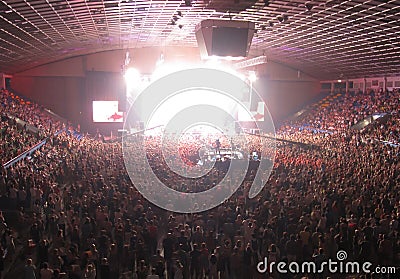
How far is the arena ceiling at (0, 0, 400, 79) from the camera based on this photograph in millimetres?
17938

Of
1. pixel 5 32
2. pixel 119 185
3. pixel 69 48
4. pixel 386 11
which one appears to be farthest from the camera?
pixel 69 48

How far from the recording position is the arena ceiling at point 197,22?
1794 cm

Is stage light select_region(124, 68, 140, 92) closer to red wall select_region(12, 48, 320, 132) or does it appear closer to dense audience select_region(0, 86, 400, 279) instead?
red wall select_region(12, 48, 320, 132)

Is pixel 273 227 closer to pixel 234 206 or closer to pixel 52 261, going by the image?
pixel 234 206

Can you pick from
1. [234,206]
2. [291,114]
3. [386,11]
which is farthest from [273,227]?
[291,114]

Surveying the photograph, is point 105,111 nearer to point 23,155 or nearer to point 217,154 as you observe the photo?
point 217,154

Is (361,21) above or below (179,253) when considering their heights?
above

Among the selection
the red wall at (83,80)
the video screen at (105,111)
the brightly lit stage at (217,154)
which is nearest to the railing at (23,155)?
the brightly lit stage at (217,154)

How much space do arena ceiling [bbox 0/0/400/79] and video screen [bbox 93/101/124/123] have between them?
4.91 m

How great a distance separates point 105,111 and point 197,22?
1610 centimetres

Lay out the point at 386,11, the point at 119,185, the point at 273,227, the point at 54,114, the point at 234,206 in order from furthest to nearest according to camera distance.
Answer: the point at 54,114
the point at 386,11
the point at 119,185
the point at 234,206
the point at 273,227

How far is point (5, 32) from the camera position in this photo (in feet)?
65.4

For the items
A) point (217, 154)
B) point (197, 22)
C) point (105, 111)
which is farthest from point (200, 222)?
point (105, 111)

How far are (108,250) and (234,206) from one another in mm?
3601
